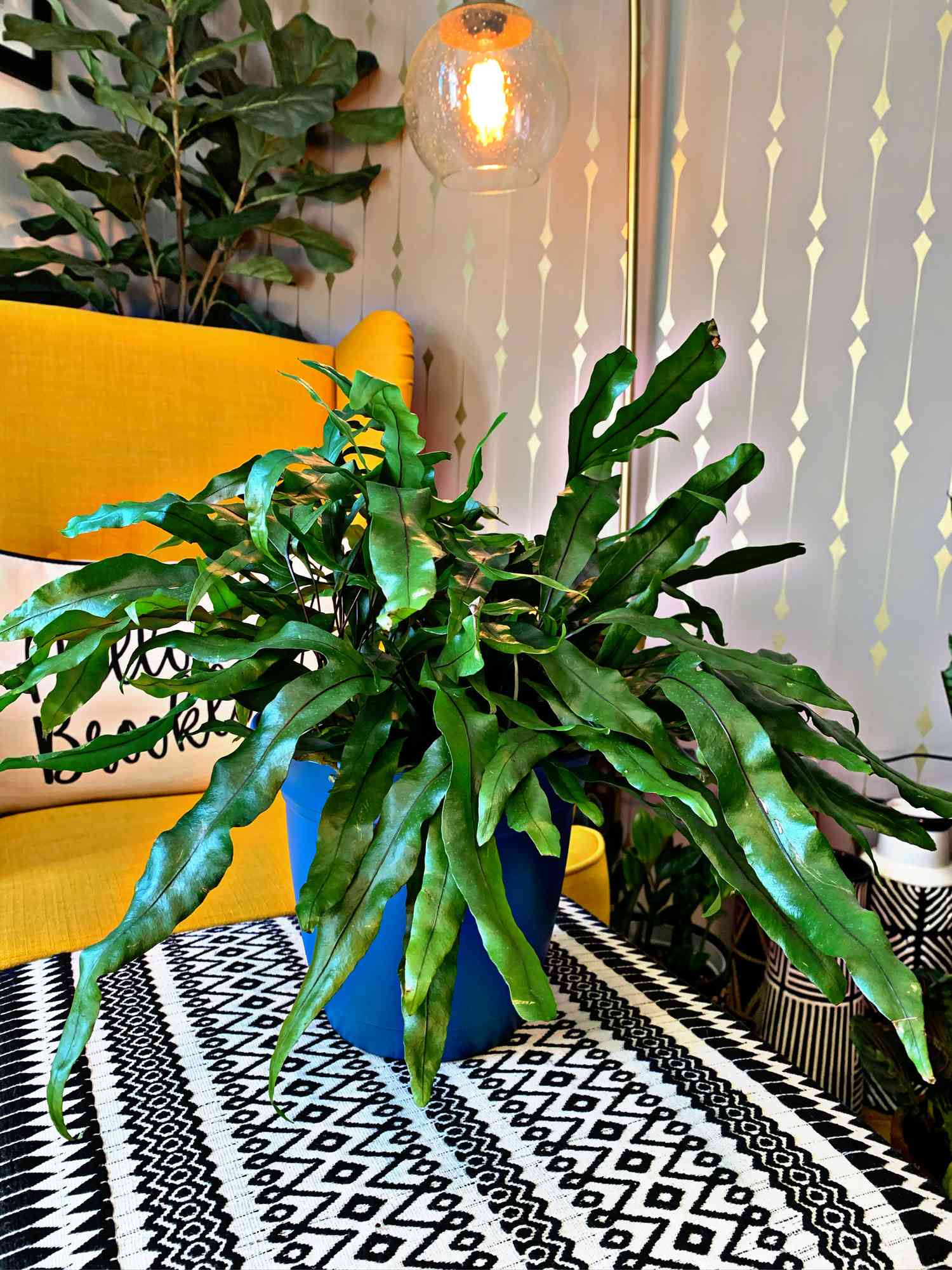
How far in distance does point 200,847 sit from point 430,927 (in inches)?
4.5

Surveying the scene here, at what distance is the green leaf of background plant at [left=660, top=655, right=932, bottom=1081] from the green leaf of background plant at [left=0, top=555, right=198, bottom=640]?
292 millimetres

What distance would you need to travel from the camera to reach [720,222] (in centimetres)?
148

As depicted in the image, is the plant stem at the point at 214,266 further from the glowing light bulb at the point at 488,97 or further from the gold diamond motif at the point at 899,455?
the gold diamond motif at the point at 899,455

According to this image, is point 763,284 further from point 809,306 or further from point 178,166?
point 178,166

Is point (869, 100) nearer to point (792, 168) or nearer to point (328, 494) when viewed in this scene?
point (792, 168)

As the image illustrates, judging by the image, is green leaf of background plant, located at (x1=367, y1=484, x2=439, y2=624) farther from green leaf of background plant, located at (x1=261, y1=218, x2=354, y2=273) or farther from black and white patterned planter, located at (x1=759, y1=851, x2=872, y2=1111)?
green leaf of background plant, located at (x1=261, y1=218, x2=354, y2=273)

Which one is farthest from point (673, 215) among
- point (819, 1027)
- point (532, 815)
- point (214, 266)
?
point (532, 815)

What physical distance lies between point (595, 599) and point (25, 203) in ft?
4.99

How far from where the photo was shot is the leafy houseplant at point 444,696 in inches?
16.2

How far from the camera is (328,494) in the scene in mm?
547

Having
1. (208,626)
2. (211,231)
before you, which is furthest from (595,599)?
(211,231)

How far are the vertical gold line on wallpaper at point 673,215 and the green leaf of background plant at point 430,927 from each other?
3.61 ft

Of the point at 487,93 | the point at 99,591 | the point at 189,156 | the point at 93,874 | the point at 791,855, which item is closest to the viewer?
the point at 791,855

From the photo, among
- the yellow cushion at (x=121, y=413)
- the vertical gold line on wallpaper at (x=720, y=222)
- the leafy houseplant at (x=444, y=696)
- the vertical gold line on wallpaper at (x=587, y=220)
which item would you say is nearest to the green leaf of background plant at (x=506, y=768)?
the leafy houseplant at (x=444, y=696)
